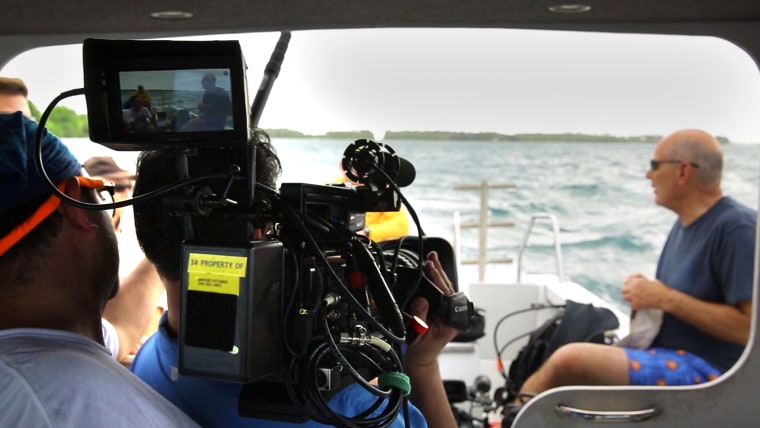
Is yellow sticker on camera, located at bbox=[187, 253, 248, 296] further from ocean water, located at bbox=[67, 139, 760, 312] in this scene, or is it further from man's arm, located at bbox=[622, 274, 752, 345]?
ocean water, located at bbox=[67, 139, 760, 312]

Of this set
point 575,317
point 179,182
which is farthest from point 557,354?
point 179,182

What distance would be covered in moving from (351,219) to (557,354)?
7.69 feet

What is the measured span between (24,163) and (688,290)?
2.38 m

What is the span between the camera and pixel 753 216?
250 cm

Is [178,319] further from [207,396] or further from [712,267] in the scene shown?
[712,267]

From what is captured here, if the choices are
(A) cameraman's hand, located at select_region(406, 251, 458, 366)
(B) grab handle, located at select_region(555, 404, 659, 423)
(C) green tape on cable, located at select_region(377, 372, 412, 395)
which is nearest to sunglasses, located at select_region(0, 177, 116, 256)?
(C) green tape on cable, located at select_region(377, 372, 412, 395)

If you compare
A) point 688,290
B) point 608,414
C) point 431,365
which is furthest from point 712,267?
point 431,365

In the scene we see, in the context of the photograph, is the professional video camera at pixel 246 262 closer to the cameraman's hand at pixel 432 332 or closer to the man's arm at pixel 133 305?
the cameraman's hand at pixel 432 332

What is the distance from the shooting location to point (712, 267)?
256 centimetres

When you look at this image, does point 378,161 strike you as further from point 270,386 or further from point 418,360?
point 418,360

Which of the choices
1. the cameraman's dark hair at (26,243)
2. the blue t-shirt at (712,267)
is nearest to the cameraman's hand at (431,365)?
the cameraman's dark hair at (26,243)

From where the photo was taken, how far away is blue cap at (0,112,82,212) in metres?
0.97

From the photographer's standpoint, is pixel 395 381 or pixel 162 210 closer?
pixel 395 381

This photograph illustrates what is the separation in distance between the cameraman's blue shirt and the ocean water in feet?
17.0
